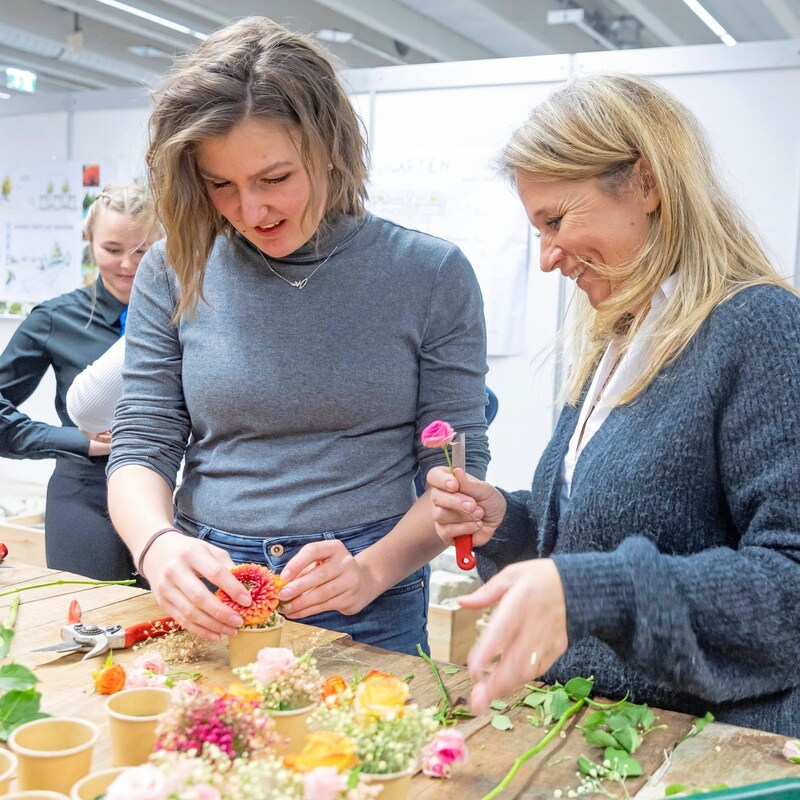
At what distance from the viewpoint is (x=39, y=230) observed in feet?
18.0

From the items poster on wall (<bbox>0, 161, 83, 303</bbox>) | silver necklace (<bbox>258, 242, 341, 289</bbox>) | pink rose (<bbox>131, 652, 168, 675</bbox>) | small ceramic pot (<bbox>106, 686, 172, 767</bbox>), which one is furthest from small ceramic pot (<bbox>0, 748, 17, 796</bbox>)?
poster on wall (<bbox>0, 161, 83, 303</bbox>)

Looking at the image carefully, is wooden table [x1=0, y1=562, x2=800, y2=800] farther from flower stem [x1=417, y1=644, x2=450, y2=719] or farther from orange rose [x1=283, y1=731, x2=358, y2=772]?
orange rose [x1=283, y1=731, x2=358, y2=772]

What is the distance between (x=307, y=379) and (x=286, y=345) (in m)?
0.08

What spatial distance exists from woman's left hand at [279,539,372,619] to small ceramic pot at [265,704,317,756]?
16.3 inches

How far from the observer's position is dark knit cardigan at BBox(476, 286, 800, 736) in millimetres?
1043

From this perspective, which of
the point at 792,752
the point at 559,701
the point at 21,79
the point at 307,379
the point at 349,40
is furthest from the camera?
the point at 349,40

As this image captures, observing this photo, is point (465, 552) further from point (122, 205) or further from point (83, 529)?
point (122, 205)

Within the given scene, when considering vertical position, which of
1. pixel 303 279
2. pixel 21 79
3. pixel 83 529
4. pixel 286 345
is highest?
pixel 21 79

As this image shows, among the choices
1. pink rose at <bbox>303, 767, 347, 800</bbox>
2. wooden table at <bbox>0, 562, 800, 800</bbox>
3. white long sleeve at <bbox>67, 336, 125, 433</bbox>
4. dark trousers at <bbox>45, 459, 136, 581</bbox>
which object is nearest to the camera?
pink rose at <bbox>303, 767, 347, 800</bbox>

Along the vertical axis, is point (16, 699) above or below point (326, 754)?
below

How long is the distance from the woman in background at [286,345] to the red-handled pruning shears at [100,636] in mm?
100

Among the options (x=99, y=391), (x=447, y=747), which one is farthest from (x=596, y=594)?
(x=99, y=391)

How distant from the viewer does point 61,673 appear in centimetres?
134

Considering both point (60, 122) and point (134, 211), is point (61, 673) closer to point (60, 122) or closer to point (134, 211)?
point (134, 211)
